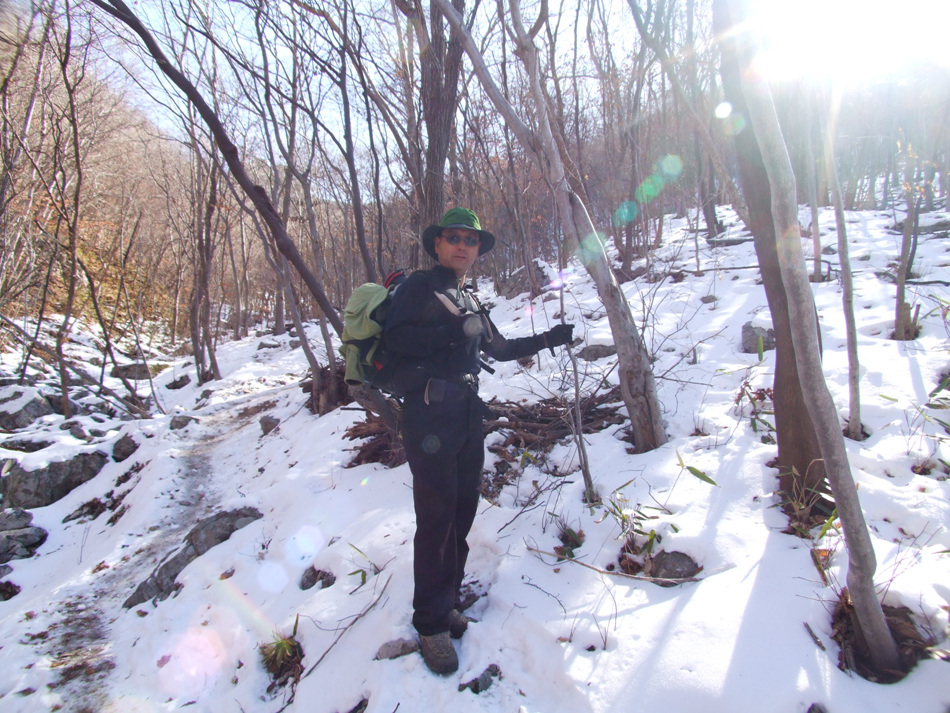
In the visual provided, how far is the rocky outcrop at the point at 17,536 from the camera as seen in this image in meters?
4.54

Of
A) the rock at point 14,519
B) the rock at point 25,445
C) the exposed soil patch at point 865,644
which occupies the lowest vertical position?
the rock at point 14,519

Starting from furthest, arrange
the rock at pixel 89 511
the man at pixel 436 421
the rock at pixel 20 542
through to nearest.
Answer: the rock at pixel 89 511 → the rock at pixel 20 542 → the man at pixel 436 421

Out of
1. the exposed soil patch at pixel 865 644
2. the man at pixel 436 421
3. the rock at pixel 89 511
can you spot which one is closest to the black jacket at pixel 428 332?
the man at pixel 436 421

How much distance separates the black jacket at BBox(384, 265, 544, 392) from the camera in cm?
196

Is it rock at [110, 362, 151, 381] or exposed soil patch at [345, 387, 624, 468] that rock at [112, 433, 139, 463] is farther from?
rock at [110, 362, 151, 381]

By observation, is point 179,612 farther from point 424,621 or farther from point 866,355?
point 866,355

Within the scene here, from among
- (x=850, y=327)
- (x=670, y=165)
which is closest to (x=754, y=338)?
(x=850, y=327)

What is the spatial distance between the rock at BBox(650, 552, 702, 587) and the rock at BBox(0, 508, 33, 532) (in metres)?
6.48

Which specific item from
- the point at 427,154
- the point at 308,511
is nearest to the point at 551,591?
the point at 308,511

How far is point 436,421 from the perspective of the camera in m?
1.98

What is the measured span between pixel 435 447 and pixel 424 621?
75cm

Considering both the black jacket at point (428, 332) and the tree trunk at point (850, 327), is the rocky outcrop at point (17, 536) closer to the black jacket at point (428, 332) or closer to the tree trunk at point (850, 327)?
the black jacket at point (428, 332)

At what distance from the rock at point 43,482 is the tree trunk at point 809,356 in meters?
7.87

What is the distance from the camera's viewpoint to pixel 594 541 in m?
2.40
